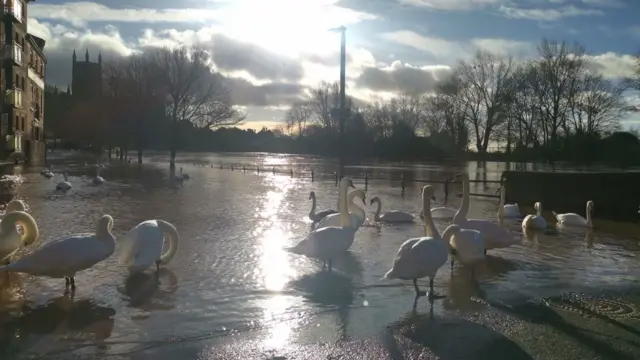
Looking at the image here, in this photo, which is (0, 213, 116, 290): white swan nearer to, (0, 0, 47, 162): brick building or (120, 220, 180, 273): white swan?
(120, 220, 180, 273): white swan

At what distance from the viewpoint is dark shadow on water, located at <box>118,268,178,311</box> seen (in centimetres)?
704

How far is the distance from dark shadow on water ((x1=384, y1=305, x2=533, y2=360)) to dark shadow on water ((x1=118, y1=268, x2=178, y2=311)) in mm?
2740

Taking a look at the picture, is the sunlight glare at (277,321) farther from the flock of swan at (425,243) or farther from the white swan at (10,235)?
the white swan at (10,235)

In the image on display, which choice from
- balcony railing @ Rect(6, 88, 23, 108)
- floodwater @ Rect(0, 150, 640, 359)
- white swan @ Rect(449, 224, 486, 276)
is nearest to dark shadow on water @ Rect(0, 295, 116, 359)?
floodwater @ Rect(0, 150, 640, 359)

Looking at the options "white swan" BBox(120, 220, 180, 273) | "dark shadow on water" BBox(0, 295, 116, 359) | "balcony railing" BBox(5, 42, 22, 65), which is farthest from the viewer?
"balcony railing" BBox(5, 42, 22, 65)

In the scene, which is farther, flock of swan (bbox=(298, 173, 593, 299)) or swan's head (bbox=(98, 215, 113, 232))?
swan's head (bbox=(98, 215, 113, 232))

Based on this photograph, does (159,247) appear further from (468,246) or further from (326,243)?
(468,246)

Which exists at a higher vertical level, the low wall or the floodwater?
the low wall

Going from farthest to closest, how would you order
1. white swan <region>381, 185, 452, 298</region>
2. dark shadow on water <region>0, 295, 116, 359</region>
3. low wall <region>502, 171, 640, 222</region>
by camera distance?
low wall <region>502, 171, 640, 222</region>
white swan <region>381, 185, 452, 298</region>
dark shadow on water <region>0, 295, 116, 359</region>

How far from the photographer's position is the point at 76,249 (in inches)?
288

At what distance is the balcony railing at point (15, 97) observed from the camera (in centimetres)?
4559

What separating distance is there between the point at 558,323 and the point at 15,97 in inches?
1917

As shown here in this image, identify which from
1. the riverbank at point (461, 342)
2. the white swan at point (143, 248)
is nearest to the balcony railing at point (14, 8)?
the white swan at point (143, 248)

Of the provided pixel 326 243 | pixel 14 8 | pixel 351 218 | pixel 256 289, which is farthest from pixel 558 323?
pixel 14 8
